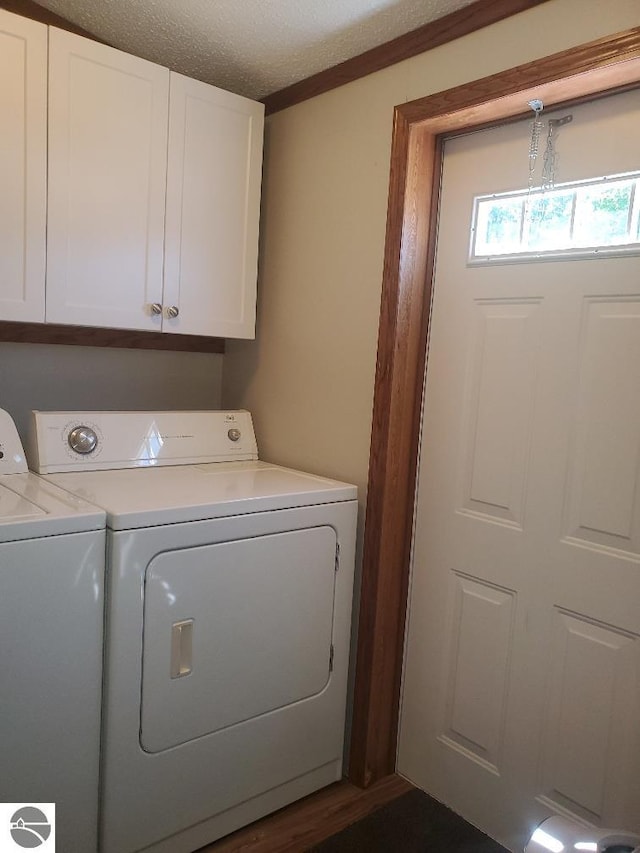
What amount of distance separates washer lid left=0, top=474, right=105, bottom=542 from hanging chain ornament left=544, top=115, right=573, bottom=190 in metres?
1.41

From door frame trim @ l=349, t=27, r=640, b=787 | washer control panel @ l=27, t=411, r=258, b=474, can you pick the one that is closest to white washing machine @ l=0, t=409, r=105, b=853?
washer control panel @ l=27, t=411, r=258, b=474

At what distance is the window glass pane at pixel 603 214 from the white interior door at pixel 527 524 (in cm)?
4

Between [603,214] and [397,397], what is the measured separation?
73 centimetres

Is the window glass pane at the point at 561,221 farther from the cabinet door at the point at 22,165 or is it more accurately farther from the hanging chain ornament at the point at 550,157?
the cabinet door at the point at 22,165

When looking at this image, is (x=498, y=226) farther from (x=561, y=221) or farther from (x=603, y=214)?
(x=603, y=214)

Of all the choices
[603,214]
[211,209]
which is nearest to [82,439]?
[211,209]

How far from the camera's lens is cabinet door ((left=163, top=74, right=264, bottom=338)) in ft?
6.81

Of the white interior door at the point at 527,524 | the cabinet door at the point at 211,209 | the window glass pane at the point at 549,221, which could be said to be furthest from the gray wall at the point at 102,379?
the window glass pane at the point at 549,221

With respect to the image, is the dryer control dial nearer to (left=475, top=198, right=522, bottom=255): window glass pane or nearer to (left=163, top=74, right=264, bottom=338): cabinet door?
(left=163, top=74, right=264, bottom=338): cabinet door

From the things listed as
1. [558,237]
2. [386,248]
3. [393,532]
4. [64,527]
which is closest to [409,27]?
[386,248]

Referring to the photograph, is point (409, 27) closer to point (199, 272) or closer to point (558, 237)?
point (558, 237)

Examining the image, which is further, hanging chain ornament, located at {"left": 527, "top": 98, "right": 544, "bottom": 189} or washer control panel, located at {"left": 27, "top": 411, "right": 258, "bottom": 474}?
washer control panel, located at {"left": 27, "top": 411, "right": 258, "bottom": 474}

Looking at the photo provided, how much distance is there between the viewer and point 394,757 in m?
2.15

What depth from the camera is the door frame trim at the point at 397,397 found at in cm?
186
